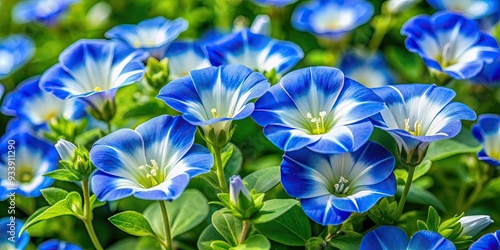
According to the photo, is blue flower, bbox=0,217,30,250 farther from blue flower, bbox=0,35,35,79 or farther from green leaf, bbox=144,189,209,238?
blue flower, bbox=0,35,35,79

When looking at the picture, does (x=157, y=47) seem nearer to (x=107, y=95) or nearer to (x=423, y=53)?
(x=107, y=95)

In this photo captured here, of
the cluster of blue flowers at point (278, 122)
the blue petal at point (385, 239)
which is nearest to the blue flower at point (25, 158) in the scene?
the cluster of blue flowers at point (278, 122)

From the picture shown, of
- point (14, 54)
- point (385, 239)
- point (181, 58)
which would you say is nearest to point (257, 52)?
point (181, 58)

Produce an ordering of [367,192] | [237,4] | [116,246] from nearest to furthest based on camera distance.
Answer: [367,192] → [116,246] → [237,4]

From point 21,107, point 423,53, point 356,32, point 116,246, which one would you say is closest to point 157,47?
point 21,107

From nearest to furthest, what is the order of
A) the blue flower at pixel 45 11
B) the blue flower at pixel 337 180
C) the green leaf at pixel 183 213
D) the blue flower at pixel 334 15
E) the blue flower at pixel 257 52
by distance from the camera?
the blue flower at pixel 337 180, the green leaf at pixel 183 213, the blue flower at pixel 257 52, the blue flower at pixel 334 15, the blue flower at pixel 45 11

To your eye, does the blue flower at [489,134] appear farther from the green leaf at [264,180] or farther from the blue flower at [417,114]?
the green leaf at [264,180]
